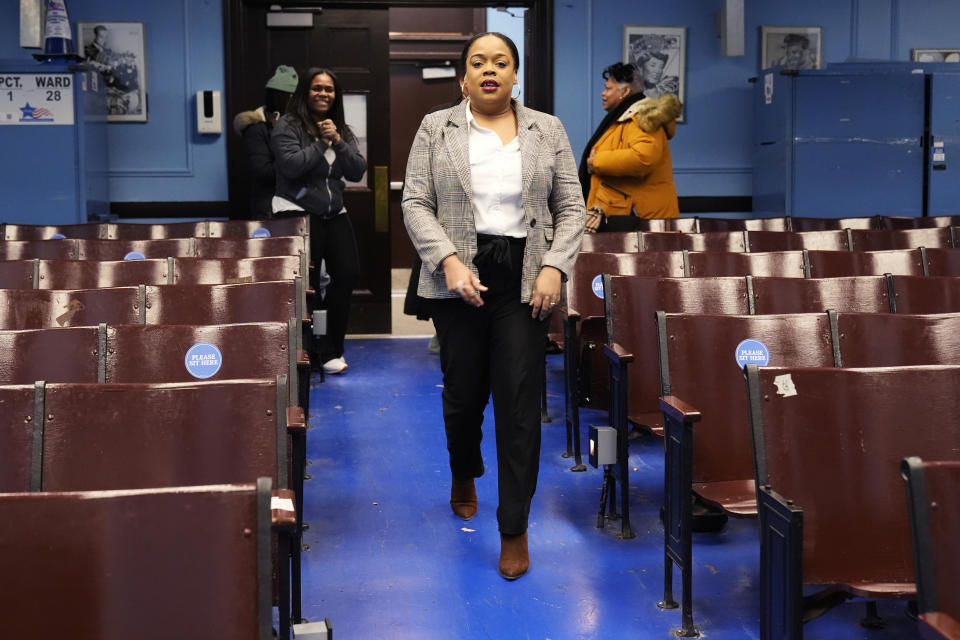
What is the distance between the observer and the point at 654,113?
5.74 m

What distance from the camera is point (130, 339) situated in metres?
2.79

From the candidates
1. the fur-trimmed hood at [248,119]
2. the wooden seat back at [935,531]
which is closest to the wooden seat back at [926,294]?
the wooden seat back at [935,531]

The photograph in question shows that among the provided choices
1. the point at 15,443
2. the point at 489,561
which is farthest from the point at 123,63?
the point at 15,443

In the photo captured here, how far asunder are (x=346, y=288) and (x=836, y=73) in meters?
4.37

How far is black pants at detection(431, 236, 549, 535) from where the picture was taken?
9.92 feet

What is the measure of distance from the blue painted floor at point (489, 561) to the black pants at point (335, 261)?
161 cm

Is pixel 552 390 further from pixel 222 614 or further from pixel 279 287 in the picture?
pixel 222 614

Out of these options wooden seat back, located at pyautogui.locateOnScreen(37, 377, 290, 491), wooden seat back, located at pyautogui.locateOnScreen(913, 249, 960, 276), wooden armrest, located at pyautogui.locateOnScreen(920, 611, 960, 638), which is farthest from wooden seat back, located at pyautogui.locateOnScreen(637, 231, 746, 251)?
wooden armrest, located at pyautogui.locateOnScreen(920, 611, 960, 638)

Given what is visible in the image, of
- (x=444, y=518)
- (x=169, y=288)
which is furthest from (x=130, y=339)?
(x=444, y=518)

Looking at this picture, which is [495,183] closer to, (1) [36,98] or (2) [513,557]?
(2) [513,557]

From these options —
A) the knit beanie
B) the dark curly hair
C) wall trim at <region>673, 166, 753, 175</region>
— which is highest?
the knit beanie

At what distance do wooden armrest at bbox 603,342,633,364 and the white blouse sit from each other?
504 mm

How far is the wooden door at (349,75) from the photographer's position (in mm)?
8062

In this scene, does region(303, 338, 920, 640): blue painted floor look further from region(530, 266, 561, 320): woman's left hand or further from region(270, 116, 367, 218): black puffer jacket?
region(270, 116, 367, 218): black puffer jacket
